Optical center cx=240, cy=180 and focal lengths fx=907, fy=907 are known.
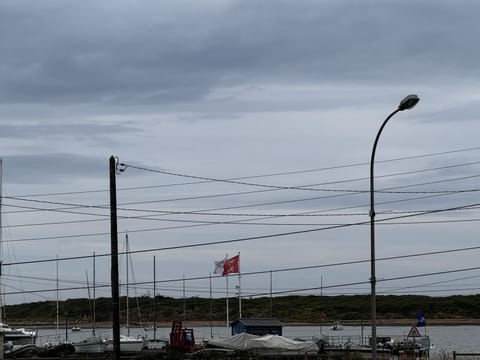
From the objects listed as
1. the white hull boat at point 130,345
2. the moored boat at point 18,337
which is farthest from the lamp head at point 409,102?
the moored boat at point 18,337

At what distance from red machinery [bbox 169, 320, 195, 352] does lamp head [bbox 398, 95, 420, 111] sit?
5078 cm

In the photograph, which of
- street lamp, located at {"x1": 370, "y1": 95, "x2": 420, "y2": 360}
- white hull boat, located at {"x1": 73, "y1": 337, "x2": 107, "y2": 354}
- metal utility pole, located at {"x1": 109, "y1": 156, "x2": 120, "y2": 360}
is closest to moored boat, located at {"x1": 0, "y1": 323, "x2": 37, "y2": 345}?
white hull boat, located at {"x1": 73, "y1": 337, "x2": 107, "y2": 354}

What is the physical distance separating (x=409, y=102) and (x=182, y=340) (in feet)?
177

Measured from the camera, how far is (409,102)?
33094 millimetres

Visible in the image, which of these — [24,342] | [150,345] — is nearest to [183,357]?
[150,345]

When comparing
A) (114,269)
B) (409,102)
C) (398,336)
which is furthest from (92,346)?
(409,102)

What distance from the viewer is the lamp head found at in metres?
32.8

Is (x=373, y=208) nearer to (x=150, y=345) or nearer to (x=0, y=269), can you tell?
(x=0, y=269)

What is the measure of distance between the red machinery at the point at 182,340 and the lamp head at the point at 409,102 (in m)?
50.8

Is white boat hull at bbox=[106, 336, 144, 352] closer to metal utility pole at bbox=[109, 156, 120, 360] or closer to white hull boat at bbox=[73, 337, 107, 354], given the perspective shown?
white hull boat at bbox=[73, 337, 107, 354]

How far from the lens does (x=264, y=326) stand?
8356 centimetres

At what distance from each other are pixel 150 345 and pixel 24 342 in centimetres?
2359

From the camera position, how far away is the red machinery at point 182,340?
80.9 meters

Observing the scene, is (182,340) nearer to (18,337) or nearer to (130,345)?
(130,345)
